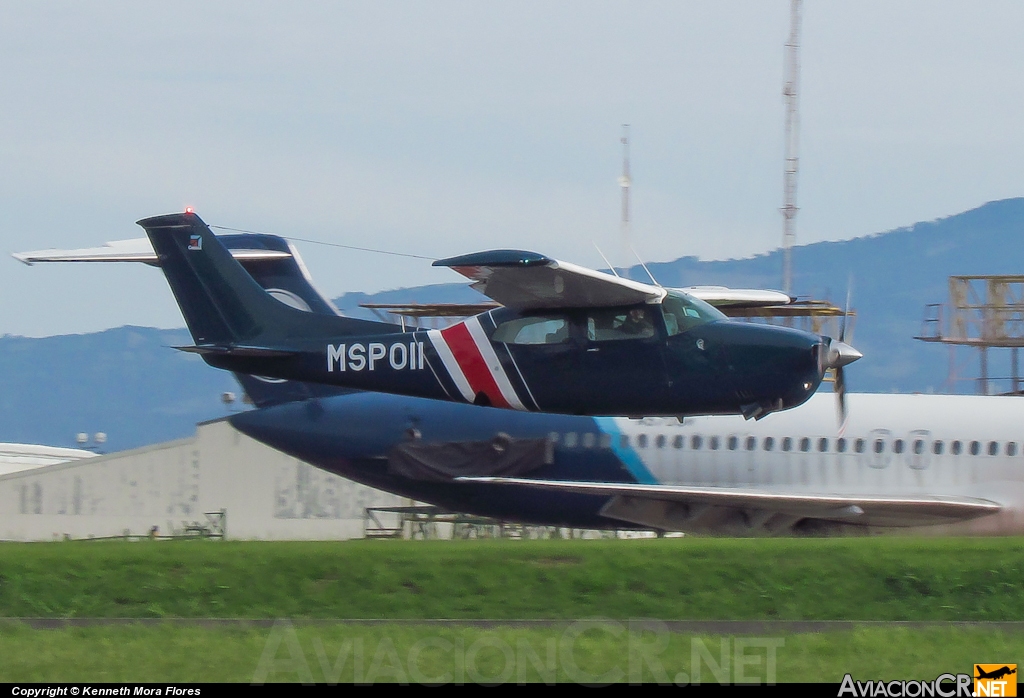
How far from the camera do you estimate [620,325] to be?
1748 cm

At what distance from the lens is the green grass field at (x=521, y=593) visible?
32.7 feet

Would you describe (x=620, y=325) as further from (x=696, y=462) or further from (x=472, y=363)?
(x=696, y=462)

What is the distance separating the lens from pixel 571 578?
1277 centimetres

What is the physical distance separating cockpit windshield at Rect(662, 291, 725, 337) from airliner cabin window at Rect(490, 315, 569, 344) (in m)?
1.40

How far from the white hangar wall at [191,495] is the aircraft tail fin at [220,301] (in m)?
14.6

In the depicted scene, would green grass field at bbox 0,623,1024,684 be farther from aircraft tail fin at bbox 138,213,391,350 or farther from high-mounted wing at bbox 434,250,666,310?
aircraft tail fin at bbox 138,213,391,350

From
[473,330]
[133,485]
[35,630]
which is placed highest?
[473,330]

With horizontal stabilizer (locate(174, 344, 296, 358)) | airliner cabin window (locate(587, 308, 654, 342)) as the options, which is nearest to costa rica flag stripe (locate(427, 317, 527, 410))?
airliner cabin window (locate(587, 308, 654, 342))

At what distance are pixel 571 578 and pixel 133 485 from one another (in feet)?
93.8

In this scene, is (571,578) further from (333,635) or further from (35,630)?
(35,630)

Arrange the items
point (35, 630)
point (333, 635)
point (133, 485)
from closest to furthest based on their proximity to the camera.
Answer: point (333, 635)
point (35, 630)
point (133, 485)

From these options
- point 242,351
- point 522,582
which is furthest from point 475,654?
point 242,351

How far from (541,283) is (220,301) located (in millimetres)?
5446

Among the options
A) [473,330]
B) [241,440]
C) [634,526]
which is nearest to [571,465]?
[634,526]
